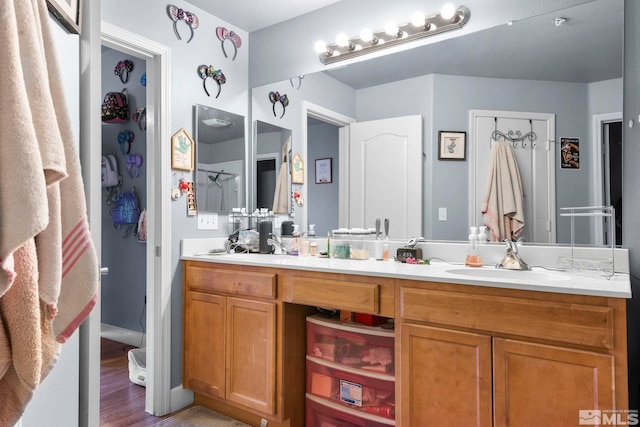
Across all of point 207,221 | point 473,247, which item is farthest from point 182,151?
point 473,247

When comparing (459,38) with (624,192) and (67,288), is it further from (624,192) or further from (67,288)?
(67,288)

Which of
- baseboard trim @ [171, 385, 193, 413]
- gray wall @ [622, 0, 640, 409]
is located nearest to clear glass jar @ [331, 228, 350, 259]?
baseboard trim @ [171, 385, 193, 413]

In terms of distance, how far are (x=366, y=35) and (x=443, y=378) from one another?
1.97 m

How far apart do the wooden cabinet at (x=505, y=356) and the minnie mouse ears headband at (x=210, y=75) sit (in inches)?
75.7

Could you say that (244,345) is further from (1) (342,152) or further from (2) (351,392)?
(1) (342,152)

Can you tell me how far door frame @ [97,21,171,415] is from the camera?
2.46m

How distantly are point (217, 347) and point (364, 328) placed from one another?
91 cm

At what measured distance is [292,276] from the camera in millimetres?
2053

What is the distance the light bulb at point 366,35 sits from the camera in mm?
2496

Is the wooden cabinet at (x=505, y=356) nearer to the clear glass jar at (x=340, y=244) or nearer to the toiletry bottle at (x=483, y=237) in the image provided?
the toiletry bottle at (x=483, y=237)

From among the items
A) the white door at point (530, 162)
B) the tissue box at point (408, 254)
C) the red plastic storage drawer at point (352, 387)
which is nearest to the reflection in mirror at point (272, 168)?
the tissue box at point (408, 254)

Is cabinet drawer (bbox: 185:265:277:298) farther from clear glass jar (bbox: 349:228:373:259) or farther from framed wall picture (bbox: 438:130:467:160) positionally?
framed wall picture (bbox: 438:130:467:160)

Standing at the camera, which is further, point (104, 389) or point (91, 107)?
point (104, 389)

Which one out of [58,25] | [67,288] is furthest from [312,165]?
[67,288]
